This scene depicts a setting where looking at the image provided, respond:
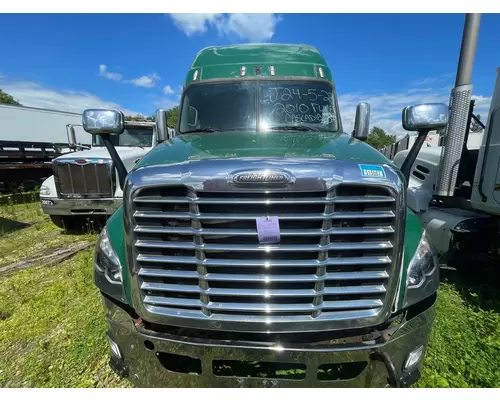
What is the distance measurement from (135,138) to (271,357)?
7684mm

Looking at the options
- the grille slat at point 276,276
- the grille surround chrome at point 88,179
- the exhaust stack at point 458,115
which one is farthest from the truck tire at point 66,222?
the exhaust stack at point 458,115

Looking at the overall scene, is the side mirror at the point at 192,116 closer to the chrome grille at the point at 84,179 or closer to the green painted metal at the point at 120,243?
the green painted metal at the point at 120,243

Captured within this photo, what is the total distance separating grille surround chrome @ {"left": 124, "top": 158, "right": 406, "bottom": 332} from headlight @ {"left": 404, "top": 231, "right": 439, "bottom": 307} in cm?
13

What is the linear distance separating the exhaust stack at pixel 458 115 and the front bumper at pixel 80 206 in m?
5.95

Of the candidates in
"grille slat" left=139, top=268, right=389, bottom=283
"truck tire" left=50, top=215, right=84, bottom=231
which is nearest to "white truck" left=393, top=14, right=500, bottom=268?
"grille slat" left=139, top=268, right=389, bottom=283

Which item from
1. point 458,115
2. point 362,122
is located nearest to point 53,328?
point 362,122

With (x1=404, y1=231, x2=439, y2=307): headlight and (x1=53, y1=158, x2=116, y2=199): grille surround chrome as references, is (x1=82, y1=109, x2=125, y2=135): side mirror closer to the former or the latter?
(x1=404, y1=231, x2=439, y2=307): headlight

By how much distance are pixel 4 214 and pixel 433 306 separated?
36.4 ft

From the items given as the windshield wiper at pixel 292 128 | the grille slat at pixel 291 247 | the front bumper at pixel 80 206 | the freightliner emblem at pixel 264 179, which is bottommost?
the front bumper at pixel 80 206

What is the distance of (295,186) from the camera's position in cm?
185

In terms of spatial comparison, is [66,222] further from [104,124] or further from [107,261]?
[107,261]

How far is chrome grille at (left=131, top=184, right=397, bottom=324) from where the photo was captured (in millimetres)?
1896

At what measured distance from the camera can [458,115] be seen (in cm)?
472

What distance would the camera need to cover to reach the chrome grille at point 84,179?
6535 mm
